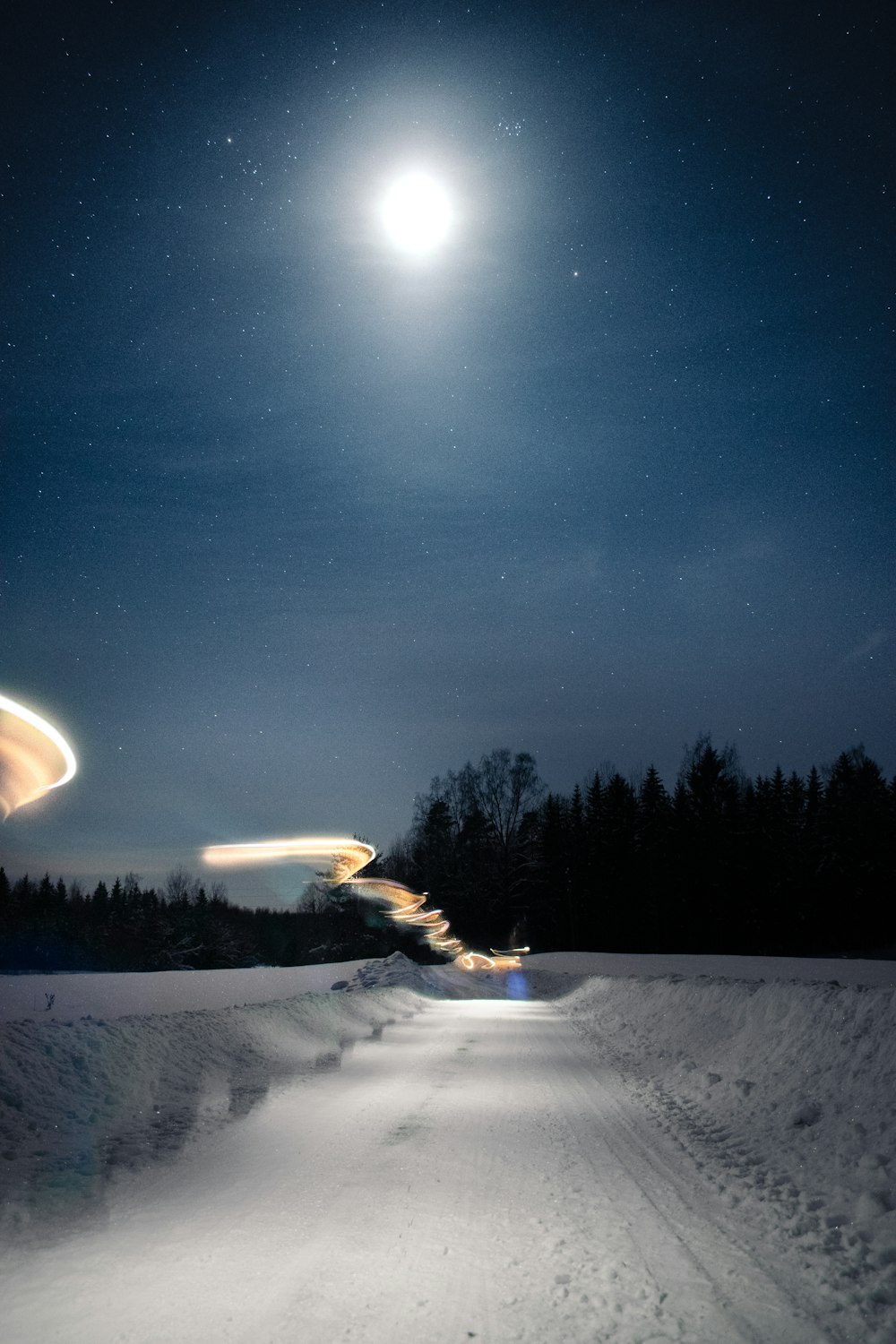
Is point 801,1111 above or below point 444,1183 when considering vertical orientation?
above

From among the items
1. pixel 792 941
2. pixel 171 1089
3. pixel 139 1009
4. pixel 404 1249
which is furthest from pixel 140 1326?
pixel 792 941

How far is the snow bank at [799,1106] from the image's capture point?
242 inches

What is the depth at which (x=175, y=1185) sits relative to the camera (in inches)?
287

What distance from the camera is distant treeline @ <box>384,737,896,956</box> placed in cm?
7350

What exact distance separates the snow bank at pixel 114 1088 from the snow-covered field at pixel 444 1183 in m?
0.04

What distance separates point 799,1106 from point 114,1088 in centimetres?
784

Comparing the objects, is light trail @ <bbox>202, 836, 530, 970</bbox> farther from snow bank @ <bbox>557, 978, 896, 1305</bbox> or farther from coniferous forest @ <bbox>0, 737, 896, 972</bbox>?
snow bank @ <bbox>557, 978, 896, 1305</bbox>

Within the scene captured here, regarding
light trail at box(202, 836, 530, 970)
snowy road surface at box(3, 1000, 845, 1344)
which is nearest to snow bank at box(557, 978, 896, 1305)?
snowy road surface at box(3, 1000, 845, 1344)

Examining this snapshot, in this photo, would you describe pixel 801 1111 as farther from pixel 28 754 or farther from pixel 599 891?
pixel 599 891

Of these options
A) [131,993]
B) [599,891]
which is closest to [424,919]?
[599,891]

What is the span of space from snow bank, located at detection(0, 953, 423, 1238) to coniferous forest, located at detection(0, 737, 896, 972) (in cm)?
5001

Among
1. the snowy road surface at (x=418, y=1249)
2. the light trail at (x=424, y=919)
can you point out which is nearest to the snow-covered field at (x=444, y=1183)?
the snowy road surface at (x=418, y=1249)

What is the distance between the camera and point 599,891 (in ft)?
267

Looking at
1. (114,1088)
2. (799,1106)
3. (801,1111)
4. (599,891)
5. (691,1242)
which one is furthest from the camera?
(599,891)
